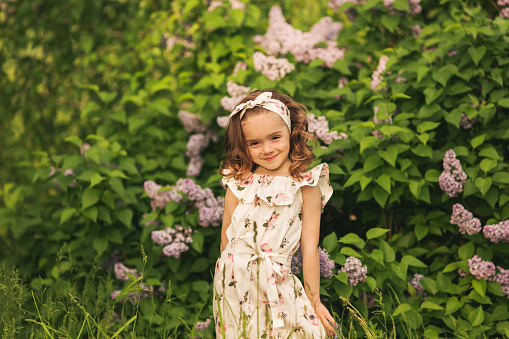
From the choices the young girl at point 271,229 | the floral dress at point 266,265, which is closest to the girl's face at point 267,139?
the young girl at point 271,229

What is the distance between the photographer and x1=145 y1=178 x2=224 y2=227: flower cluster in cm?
319

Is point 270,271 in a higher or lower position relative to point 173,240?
higher

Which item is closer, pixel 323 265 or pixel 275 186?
pixel 275 186

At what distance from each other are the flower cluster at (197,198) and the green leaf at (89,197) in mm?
Result: 360

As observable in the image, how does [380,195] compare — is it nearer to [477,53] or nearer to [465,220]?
[465,220]

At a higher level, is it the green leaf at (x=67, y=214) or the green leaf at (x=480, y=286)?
the green leaf at (x=67, y=214)

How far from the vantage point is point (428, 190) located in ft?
10.1

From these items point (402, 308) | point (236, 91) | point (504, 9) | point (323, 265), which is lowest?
point (402, 308)

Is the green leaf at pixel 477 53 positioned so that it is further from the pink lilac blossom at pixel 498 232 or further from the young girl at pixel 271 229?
the young girl at pixel 271 229

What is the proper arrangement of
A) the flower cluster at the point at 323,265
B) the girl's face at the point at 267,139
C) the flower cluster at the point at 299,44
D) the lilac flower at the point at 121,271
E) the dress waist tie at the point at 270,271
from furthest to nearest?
the flower cluster at the point at 299,44
the lilac flower at the point at 121,271
the flower cluster at the point at 323,265
the girl's face at the point at 267,139
the dress waist tie at the point at 270,271

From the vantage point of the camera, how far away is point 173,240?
3.23 metres

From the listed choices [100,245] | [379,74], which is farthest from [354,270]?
[100,245]

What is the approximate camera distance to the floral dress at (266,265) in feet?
7.46

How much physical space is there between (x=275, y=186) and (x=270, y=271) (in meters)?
0.42
